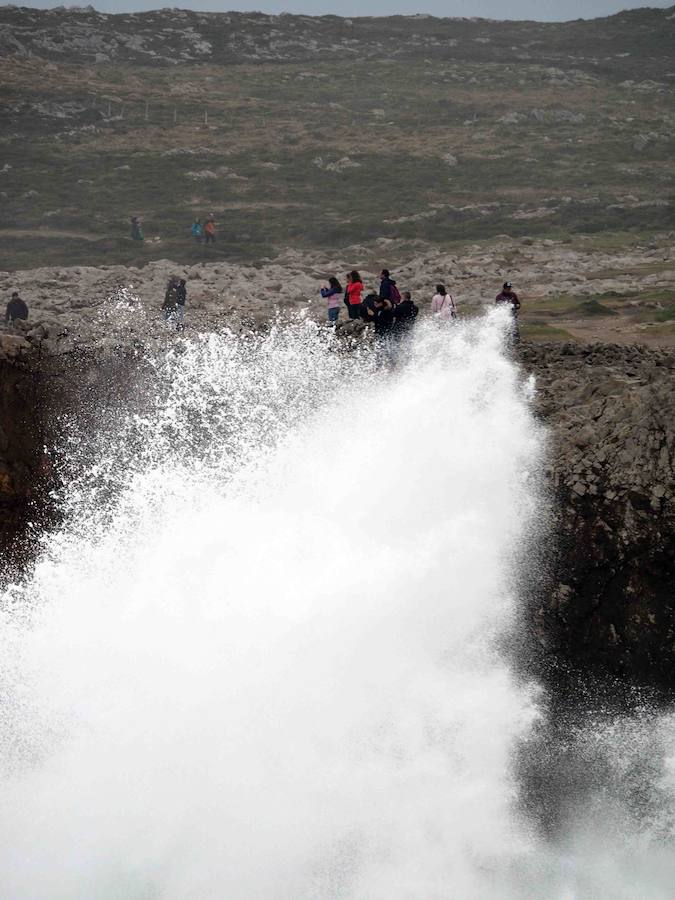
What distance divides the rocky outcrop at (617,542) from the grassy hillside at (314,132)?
32557mm

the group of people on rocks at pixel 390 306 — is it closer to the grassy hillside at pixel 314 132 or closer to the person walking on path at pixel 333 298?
→ the person walking on path at pixel 333 298

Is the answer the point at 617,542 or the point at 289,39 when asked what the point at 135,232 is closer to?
the point at 617,542

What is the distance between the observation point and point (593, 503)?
57.8ft

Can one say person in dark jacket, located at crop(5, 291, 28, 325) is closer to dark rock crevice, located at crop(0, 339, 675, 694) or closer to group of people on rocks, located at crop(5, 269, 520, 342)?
group of people on rocks, located at crop(5, 269, 520, 342)

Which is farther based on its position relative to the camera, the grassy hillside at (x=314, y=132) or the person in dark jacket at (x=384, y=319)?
the grassy hillside at (x=314, y=132)

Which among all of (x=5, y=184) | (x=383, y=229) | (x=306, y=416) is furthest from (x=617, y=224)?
(x=306, y=416)

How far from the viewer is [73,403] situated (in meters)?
21.2

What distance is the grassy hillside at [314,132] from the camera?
178 feet

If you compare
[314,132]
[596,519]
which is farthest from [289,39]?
[596,519]

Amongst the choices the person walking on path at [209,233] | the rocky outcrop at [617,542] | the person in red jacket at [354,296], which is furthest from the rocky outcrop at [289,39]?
the rocky outcrop at [617,542]

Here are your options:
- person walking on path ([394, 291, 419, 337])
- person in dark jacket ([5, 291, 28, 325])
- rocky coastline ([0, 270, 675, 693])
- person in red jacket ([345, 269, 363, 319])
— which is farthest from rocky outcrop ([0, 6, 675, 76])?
rocky coastline ([0, 270, 675, 693])

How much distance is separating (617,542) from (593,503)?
0.68 metres

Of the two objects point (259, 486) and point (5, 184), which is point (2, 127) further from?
point (259, 486)

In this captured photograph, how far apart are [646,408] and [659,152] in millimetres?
57895
